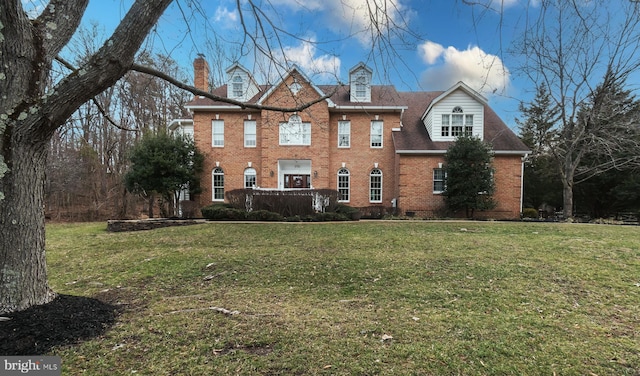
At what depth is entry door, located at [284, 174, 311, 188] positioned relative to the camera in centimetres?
1784

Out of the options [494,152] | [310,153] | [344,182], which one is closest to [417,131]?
[494,152]

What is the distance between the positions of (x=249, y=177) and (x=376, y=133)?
772cm

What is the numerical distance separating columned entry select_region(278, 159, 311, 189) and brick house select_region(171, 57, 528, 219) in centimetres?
6

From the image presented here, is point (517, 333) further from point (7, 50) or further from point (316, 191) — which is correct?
point (316, 191)

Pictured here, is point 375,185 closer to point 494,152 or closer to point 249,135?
point 494,152

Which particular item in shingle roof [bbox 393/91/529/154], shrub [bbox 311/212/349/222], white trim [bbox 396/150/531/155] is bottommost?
shrub [bbox 311/212/349/222]

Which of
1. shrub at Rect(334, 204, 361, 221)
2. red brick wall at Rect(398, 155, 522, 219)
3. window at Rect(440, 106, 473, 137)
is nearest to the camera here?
shrub at Rect(334, 204, 361, 221)

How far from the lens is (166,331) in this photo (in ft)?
9.71

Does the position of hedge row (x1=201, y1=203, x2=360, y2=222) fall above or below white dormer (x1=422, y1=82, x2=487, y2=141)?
below

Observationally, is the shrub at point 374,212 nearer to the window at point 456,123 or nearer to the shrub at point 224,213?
the window at point 456,123

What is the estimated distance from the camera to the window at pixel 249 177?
1784cm

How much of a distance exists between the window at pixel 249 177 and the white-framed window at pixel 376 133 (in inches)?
276

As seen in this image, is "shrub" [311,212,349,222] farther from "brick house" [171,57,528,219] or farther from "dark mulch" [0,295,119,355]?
"dark mulch" [0,295,119,355]

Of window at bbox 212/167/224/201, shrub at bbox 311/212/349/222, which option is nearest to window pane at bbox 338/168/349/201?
shrub at bbox 311/212/349/222
